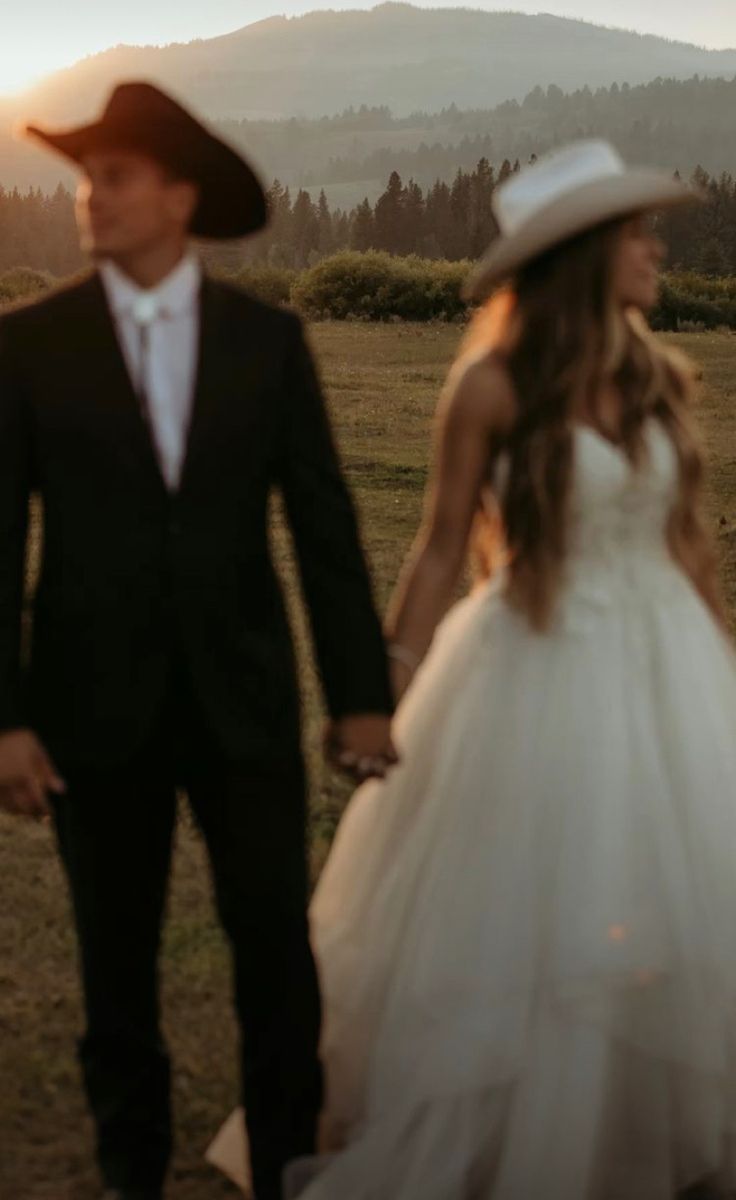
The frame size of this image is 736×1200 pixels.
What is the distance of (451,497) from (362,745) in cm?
61

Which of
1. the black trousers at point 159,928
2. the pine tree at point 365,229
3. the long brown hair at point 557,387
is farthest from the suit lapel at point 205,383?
the pine tree at point 365,229

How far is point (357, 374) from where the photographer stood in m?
24.4

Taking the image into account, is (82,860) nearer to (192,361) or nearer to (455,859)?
(455,859)

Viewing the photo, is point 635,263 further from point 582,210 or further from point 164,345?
point 164,345

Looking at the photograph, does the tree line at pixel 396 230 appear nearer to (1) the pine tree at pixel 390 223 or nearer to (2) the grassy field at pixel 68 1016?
(1) the pine tree at pixel 390 223

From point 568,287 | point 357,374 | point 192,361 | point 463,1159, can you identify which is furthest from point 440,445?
point 357,374

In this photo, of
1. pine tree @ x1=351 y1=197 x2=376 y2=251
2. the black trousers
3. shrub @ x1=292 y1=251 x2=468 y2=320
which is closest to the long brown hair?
the black trousers

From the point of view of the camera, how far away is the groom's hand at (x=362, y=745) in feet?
10.6

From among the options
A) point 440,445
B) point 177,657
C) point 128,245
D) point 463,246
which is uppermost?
point 128,245

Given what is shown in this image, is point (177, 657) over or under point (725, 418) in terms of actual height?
over

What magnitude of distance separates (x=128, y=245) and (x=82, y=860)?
1223mm

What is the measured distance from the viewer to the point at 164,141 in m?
3.02

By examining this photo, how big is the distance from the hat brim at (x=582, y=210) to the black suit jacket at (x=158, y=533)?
569 mm

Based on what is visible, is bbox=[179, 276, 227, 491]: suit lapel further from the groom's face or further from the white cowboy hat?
the white cowboy hat
